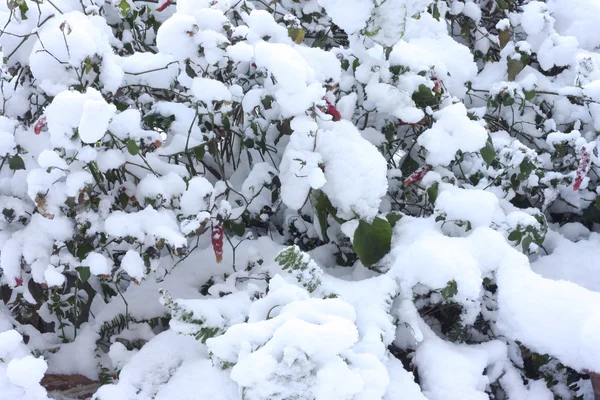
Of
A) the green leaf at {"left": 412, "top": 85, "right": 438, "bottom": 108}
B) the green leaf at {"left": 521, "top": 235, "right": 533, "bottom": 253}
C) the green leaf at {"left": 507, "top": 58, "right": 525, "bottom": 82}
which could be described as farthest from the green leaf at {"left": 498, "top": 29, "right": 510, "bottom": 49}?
the green leaf at {"left": 521, "top": 235, "right": 533, "bottom": 253}

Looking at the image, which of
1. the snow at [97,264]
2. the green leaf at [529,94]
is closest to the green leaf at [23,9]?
the snow at [97,264]

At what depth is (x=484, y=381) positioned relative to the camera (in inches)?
51.1

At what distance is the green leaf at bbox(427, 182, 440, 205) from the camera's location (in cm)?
161

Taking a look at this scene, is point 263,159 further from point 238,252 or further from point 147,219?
point 147,219

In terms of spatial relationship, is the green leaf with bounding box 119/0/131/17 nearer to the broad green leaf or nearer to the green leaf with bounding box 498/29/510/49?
the broad green leaf

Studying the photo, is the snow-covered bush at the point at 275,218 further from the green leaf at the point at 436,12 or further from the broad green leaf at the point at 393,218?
the green leaf at the point at 436,12

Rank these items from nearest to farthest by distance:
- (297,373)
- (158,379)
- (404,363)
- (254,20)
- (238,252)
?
(297,373) < (158,379) < (404,363) < (254,20) < (238,252)


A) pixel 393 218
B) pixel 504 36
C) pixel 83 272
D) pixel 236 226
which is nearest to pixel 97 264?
pixel 83 272

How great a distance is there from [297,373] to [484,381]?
2.02 feet

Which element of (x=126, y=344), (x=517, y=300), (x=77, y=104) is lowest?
(x=126, y=344)

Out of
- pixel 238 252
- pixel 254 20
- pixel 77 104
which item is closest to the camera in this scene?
pixel 77 104

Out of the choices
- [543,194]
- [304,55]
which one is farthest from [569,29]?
[304,55]

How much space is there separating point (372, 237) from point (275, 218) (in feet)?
1.62

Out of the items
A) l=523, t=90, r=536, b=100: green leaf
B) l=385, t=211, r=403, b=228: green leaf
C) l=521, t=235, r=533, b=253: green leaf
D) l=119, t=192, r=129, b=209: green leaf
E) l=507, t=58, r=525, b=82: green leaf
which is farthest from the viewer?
l=507, t=58, r=525, b=82: green leaf
